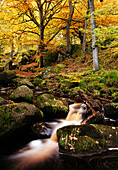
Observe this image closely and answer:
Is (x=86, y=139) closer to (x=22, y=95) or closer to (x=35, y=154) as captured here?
(x=35, y=154)

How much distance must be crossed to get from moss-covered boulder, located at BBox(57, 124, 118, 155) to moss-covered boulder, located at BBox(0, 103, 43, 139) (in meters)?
1.17

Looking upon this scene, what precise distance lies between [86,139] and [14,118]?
88.1 inches

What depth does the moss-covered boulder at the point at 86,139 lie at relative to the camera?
9.80ft

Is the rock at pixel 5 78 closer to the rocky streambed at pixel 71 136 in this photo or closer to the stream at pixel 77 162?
the rocky streambed at pixel 71 136

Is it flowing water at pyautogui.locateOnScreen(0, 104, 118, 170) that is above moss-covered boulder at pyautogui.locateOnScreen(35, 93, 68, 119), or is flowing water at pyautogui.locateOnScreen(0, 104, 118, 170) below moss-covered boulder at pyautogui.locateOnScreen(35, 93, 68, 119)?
below

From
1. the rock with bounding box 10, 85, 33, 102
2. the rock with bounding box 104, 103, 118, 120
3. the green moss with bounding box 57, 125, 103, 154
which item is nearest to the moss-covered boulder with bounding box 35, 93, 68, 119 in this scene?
the rock with bounding box 10, 85, 33, 102

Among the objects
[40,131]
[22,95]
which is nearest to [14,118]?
[40,131]

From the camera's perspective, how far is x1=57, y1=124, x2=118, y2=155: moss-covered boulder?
299cm

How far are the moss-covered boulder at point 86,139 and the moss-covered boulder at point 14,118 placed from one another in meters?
1.17

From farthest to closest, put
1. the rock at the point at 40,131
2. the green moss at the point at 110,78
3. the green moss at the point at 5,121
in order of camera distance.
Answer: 1. the green moss at the point at 110,78
2. the rock at the point at 40,131
3. the green moss at the point at 5,121

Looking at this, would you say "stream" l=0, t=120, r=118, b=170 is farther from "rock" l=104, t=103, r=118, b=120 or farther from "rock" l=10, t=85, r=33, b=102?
"rock" l=10, t=85, r=33, b=102

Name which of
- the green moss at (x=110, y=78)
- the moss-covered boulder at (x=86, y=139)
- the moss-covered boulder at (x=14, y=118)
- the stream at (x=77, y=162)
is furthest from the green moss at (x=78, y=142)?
the green moss at (x=110, y=78)

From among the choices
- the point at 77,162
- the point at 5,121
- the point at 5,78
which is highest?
the point at 5,78

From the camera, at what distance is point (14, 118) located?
11.3ft
